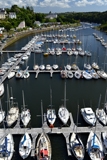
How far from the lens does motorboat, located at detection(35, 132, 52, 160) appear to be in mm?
20125

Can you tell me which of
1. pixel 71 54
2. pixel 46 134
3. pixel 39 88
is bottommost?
pixel 46 134

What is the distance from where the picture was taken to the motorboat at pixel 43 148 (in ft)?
66.0

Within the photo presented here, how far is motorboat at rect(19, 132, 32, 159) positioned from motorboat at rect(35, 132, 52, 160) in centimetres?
109

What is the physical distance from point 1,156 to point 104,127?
15164 mm

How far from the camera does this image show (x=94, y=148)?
21141 millimetres

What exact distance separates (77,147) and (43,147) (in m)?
4.35

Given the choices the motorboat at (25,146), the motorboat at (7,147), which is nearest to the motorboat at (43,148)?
the motorboat at (25,146)

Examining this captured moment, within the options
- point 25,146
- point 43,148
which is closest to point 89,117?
point 43,148

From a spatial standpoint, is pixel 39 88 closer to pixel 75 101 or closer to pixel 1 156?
pixel 75 101

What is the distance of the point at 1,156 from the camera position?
2052 cm

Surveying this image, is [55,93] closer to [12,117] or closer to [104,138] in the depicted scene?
[12,117]

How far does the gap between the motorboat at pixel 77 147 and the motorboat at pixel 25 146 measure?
5.59 metres

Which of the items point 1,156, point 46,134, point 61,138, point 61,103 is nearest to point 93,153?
point 61,138

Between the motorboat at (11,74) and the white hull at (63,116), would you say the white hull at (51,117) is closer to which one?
the white hull at (63,116)
